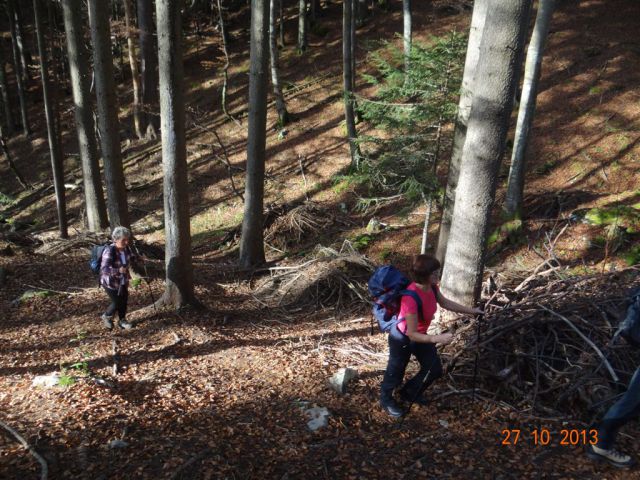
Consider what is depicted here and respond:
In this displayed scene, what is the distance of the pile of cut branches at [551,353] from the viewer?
4.50m

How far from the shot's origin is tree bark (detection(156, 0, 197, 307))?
6586 millimetres

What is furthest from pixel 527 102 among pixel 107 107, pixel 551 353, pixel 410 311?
pixel 107 107

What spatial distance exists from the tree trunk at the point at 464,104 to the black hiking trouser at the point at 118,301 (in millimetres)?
5738

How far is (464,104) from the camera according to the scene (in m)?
8.12

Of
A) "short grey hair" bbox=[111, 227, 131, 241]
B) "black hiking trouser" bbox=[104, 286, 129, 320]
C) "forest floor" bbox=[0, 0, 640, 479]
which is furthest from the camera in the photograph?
"black hiking trouser" bbox=[104, 286, 129, 320]

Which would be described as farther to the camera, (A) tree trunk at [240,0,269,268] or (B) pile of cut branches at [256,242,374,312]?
(A) tree trunk at [240,0,269,268]

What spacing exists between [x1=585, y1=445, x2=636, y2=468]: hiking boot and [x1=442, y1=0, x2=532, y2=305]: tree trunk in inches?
74.1

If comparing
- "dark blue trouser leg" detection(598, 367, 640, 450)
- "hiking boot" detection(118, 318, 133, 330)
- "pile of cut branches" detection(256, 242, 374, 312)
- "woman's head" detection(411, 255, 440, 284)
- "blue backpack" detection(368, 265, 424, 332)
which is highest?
"woman's head" detection(411, 255, 440, 284)

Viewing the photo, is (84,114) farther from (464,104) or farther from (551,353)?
(551,353)

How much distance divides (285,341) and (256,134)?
16.7 ft

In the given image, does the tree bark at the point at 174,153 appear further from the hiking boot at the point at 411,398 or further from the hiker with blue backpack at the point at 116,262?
the hiking boot at the point at 411,398

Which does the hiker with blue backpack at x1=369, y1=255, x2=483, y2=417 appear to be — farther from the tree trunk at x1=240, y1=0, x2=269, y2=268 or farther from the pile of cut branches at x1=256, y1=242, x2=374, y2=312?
the tree trunk at x1=240, y1=0, x2=269, y2=268

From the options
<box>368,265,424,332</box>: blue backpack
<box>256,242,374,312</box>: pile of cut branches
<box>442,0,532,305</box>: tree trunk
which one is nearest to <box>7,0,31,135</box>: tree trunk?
<box>256,242,374,312</box>: pile of cut branches

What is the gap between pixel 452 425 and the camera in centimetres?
440
